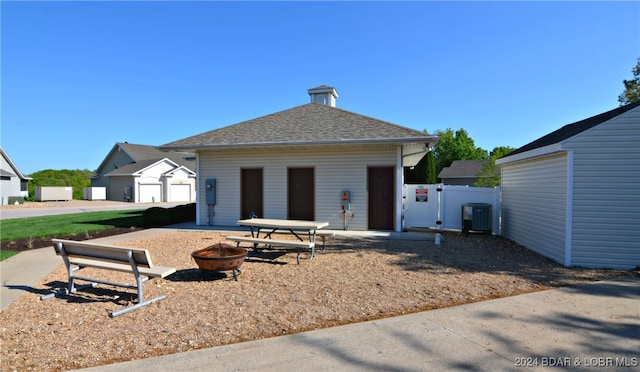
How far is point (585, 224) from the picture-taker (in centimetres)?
687

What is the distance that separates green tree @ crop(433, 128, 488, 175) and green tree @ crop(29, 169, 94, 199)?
49.7m

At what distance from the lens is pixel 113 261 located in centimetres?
481

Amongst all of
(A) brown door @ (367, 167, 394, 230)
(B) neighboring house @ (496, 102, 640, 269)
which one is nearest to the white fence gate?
(A) brown door @ (367, 167, 394, 230)

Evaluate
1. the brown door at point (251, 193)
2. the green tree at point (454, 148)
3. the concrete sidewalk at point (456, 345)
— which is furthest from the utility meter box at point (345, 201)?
the green tree at point (454, 148)

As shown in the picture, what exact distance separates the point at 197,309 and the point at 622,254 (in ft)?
26.2

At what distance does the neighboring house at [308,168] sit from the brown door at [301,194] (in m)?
0.04

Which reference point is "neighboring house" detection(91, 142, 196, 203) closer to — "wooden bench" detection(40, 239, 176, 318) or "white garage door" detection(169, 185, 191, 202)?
"white garage door" detection(169, 185, 191, 202)

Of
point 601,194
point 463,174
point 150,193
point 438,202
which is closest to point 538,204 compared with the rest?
point 601,194

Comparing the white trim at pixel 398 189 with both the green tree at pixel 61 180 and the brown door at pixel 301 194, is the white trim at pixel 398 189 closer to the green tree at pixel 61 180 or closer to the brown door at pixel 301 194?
the brown door at pixel 301 194

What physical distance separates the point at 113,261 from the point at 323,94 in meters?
14.1

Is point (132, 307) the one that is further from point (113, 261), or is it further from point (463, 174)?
point (463, 174)

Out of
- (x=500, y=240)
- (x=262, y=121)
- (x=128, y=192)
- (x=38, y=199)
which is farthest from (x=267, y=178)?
(x=38, y=199)

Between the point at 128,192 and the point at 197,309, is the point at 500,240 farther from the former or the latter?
the point at 128,192

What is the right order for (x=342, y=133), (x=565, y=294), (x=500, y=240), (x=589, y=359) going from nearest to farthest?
(x=589, y=359)
(x=565, y=294)
(x=500, y=240)
(x=342, y=133)
